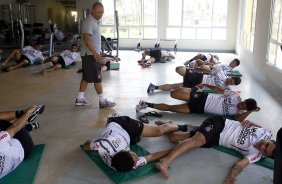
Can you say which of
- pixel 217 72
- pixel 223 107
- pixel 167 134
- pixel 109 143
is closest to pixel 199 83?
pixel 217 72

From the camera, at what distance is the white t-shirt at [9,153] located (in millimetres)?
2424

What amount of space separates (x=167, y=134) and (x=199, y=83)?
1.73 meters

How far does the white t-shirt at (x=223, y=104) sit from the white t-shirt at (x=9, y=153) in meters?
2.36

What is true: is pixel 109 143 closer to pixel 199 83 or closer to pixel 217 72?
pixel 199 83

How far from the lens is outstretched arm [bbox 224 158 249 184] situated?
247cm

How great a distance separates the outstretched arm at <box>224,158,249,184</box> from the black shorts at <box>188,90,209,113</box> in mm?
1340

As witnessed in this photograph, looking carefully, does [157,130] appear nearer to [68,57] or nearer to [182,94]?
[182,94]

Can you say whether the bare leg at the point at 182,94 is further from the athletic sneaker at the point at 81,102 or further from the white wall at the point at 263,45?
the white wall at the point at 263,45

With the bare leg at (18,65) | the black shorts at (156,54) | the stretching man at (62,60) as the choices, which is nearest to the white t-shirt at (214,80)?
the black shorts at (156,54)

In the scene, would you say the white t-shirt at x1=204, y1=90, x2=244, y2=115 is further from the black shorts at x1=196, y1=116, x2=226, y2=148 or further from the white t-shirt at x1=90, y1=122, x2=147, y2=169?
the white t-shirt at x1=90, y1=122, x2=147, y2=169

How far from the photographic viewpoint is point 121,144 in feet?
8.31

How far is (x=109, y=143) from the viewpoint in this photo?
2.48 meters

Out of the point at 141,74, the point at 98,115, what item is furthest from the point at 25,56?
the point at 98,115

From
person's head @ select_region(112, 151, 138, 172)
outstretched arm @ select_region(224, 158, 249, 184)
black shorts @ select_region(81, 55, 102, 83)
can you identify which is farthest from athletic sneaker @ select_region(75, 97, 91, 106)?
outstretched arm @ select_region(224, 158, 249, 184)
